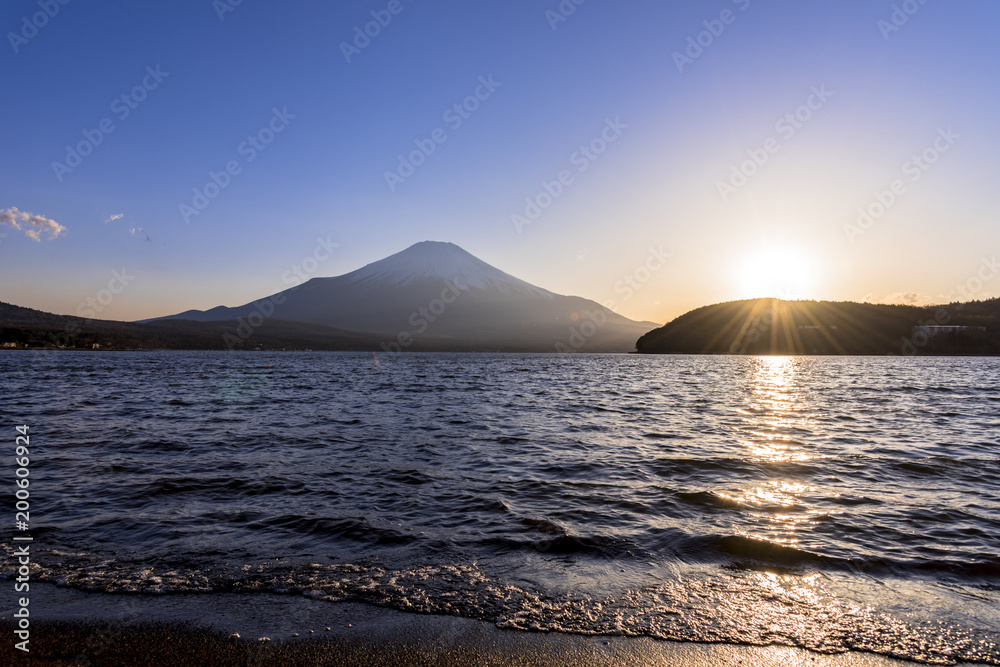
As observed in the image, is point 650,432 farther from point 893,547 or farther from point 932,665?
point 932,665

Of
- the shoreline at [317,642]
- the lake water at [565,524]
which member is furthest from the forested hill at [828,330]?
the shoreline at [317,642]

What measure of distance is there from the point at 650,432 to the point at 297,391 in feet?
90.5

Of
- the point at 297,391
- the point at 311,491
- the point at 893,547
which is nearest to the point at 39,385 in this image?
the point at 297,391

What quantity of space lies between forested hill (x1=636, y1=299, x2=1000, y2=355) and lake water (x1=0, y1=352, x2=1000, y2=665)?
172072 mm

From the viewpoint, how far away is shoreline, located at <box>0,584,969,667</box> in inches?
187

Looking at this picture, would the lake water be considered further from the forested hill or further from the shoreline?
the forested hill

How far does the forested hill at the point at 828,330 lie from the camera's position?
15460cm

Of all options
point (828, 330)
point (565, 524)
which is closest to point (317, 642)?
point (565, 524)

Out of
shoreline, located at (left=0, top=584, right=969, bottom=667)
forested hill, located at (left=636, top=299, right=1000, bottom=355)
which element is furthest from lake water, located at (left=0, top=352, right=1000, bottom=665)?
forested hill, located at (left=636, top=299, right=1000, bottom=355)

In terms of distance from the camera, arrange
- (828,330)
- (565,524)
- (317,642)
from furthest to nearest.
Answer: (828,330) < (565,524) < (317,642)

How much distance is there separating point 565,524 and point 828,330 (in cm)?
19303

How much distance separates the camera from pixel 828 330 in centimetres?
16725

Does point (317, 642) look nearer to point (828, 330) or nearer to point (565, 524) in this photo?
point (565, 524)

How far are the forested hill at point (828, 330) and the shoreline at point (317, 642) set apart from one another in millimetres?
187748
